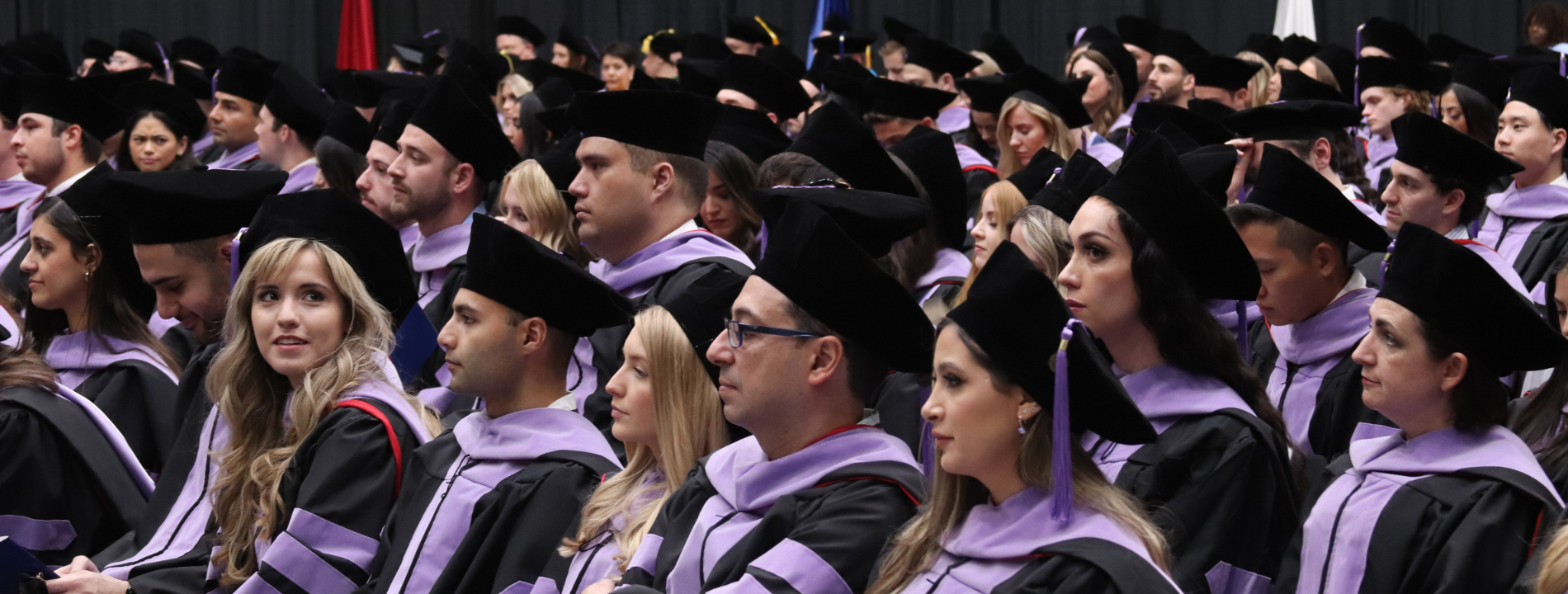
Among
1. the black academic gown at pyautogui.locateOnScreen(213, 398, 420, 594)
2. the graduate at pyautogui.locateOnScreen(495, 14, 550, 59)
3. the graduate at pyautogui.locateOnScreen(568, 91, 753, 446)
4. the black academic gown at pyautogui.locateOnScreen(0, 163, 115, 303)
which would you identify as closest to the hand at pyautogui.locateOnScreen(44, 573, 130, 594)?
the black academic gown at pyautogui.locateOnScreen(213, 398, 420, 594)

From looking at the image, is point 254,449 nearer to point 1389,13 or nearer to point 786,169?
point 786,169

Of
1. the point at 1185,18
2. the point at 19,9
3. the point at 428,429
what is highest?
the point at 428,429

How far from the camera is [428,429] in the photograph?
4.08 metres

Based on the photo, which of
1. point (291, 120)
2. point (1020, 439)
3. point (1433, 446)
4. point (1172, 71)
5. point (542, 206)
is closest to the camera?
point (1020, 439)

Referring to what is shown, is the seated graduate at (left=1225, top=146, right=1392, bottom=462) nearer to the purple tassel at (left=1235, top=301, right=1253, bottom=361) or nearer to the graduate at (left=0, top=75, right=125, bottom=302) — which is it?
the purple tassel at (left=1235, top=301, right=1253, bottom=361)

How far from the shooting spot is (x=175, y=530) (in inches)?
172

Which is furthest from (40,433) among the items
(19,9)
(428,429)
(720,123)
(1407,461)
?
(19,9)

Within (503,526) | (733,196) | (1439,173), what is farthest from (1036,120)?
(503,526)

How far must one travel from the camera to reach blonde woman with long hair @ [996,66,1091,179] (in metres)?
7.55

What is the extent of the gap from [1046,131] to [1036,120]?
0.24 ft

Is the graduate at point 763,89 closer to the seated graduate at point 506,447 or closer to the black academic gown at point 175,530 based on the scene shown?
the black academic gown at point 175,530

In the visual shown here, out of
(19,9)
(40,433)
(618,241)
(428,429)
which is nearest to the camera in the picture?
(428,429)

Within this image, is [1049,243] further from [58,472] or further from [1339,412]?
[58,472]

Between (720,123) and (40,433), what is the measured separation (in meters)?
2.93
